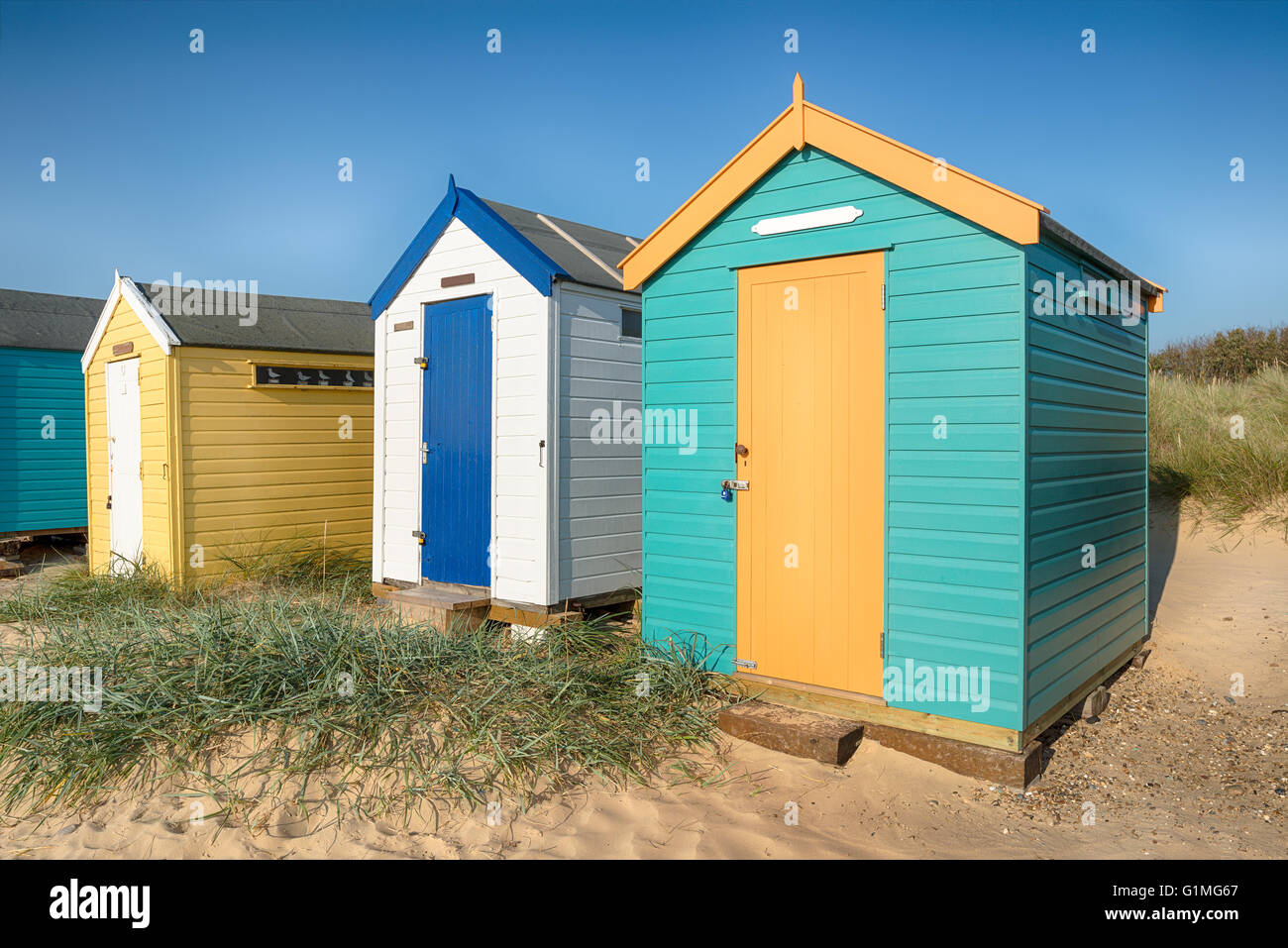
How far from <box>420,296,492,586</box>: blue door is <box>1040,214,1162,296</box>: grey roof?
14.3ft

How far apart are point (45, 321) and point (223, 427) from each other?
19.8 ft

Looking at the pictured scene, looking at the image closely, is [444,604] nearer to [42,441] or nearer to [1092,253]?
[1092,253]

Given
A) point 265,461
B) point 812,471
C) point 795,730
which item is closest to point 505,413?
point 812,471

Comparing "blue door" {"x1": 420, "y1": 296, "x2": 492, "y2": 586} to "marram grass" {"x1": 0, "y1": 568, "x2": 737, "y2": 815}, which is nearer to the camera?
"marram grass" {"x1": 0, "y1": 568, "x2": 737, "y2": 815}

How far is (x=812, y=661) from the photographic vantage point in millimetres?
5289

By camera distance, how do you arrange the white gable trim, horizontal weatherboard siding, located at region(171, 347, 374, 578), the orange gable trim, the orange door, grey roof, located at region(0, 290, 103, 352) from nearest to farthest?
the orange gable trim → the orange door → the white gable trim → horizontal weatherboard siding, located at region(171, 347, 374, 578) → grey roof, located at region(0, 290, 103, 352)

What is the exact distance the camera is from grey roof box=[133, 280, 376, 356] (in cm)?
945

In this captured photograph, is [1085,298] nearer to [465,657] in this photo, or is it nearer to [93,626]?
[465,657]

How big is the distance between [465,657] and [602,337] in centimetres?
315

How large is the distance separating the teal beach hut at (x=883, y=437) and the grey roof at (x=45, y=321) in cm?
1082

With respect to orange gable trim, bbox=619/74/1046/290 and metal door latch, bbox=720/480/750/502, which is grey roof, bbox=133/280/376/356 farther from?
metal door latch, bbox=720/480/750/502

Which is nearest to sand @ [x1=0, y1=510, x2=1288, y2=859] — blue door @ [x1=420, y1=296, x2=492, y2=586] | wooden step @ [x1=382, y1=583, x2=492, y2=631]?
wooden step @ [x1=382, y1=583, x2=492, y2=631]

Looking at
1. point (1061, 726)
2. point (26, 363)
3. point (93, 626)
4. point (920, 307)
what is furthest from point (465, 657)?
point (26, 363)

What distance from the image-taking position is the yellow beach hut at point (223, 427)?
9.28 m
